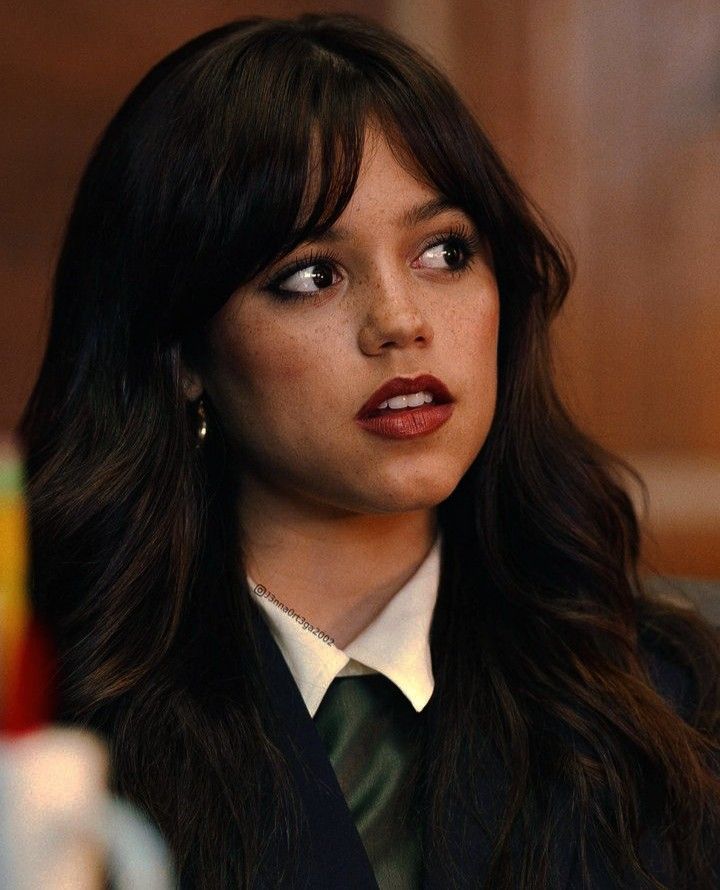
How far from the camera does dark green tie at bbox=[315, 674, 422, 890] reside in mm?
831

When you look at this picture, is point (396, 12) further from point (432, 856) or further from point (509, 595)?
point (432, 856)

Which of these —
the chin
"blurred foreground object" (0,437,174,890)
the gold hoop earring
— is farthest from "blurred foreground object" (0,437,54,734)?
the chin

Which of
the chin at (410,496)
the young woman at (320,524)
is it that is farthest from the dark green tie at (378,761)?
the chin at (410,496)

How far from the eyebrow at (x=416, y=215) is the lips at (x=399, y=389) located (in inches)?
3.7

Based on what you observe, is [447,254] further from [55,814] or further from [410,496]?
[55,814]

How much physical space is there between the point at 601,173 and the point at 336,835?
687mm

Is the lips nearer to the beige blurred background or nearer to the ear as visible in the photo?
the ear

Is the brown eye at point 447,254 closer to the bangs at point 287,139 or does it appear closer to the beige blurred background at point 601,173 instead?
the bangs at point 287,139

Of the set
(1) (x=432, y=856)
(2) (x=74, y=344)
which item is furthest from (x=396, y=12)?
(1) (x=432, y=856)

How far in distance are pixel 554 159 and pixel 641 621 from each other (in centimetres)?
46

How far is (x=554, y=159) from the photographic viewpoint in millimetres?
1238

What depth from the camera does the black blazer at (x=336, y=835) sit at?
31.0 inches

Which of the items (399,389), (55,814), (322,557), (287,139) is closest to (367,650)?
(322,557)

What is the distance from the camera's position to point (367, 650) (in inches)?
34.7
